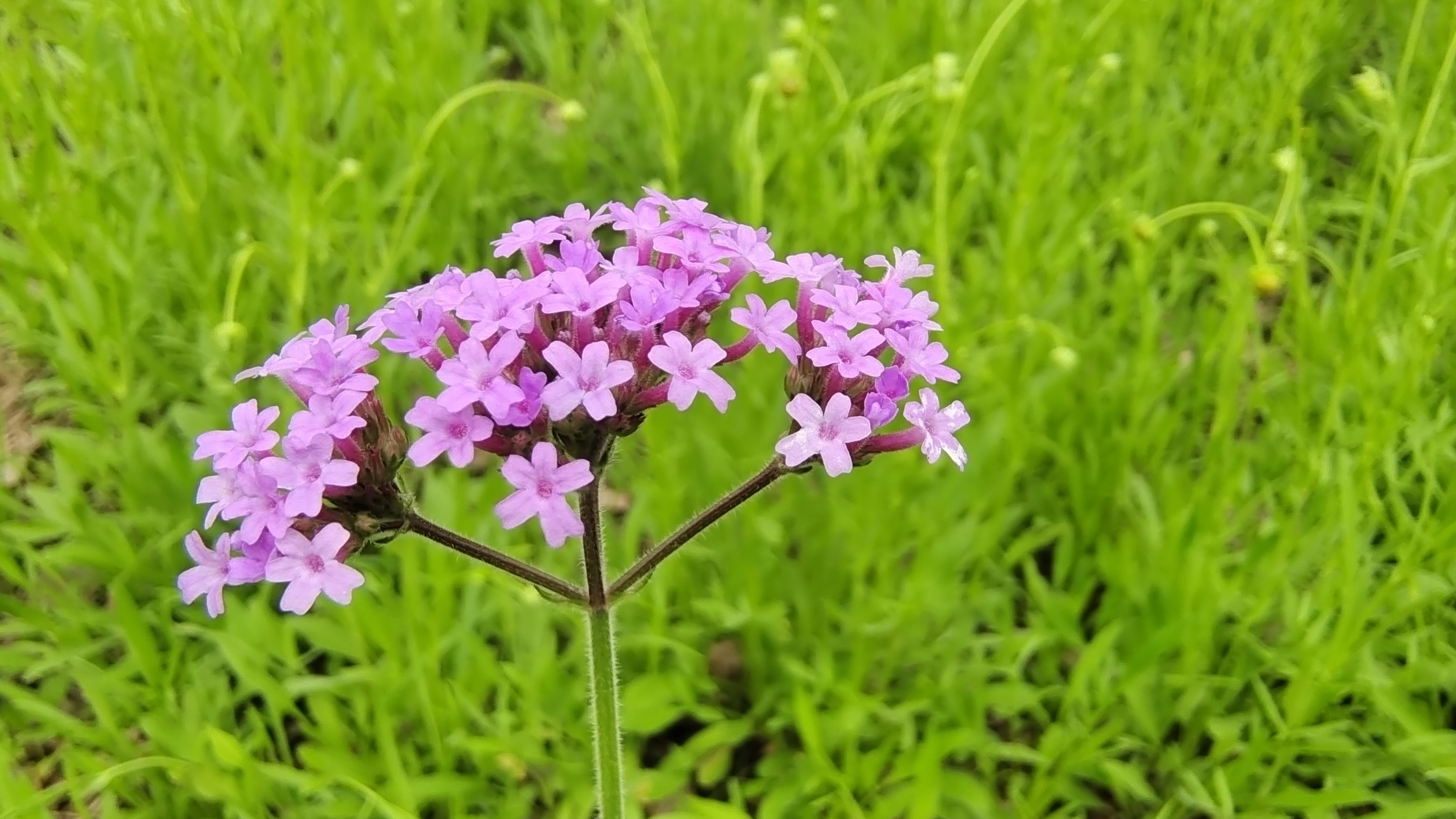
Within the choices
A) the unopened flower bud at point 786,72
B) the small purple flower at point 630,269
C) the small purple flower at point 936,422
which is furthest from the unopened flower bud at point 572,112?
the small purple flower at point 936,422

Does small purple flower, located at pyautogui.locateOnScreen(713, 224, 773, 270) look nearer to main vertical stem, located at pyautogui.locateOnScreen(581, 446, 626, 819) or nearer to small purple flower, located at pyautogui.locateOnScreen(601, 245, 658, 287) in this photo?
small purple flower, located at pyautogui.locateOnScreen(601, 245, 658, 287)

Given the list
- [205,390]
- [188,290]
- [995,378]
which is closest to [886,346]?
[995,378]

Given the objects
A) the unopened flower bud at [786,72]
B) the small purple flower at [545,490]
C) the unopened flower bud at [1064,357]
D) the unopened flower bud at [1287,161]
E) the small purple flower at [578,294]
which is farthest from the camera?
the unopened flower bud at [786,72]

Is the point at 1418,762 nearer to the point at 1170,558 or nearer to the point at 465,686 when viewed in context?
the point at 1170,558

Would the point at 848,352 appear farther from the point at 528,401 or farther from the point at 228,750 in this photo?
the point at 228,750

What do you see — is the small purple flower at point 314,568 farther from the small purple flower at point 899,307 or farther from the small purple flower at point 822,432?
the small purple flower at point 899,307

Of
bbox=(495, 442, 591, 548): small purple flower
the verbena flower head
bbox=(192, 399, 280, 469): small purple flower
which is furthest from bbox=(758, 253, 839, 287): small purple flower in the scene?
bbox=(192, 399, 280, 469): small purple flower

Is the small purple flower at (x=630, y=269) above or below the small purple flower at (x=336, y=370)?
above

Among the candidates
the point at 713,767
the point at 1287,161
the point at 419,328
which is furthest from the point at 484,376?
the point at 1287,161
